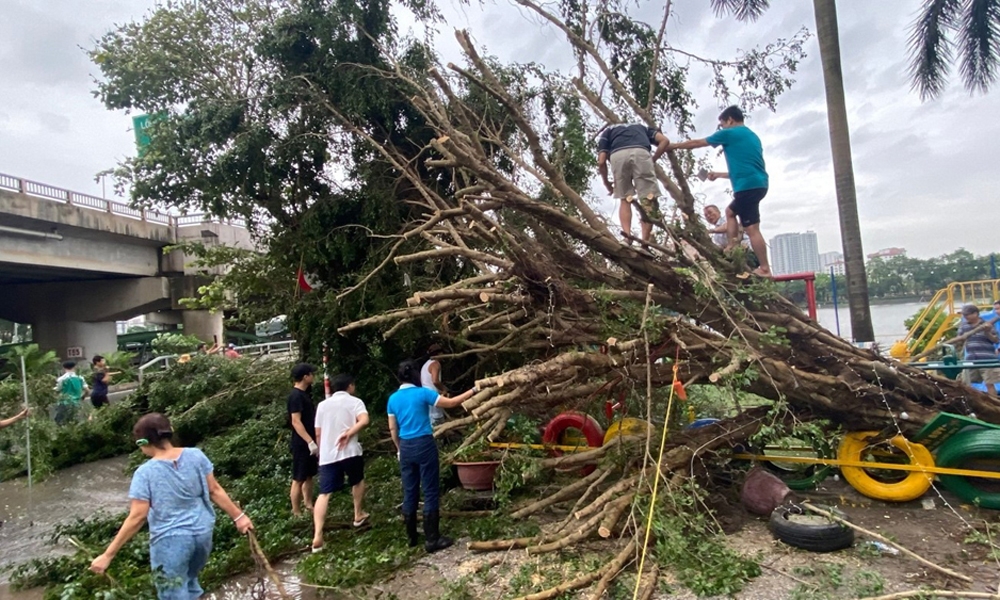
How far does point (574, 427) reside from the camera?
19.9 ft

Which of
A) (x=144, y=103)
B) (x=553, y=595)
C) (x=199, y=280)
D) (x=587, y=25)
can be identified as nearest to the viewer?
(x=553, y=595)

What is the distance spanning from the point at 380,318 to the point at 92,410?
7883mm

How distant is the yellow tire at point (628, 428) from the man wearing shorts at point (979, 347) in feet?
12.2

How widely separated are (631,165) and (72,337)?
25295mm

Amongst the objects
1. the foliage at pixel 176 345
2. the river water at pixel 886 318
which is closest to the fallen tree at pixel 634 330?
the river water at pixel 886 318

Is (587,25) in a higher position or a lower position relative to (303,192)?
higher

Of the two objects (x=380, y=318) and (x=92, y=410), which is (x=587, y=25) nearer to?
(x=380, y=318)

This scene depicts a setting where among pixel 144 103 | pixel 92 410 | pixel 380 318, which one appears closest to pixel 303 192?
pixel 144 103

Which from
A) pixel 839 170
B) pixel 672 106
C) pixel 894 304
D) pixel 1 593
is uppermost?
pixel 672 106

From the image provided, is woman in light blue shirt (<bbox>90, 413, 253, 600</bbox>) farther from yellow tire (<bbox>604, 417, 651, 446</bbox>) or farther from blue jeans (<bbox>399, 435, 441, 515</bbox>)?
yellow tire (<bbox>604, 417, 651, 446</bbox>)

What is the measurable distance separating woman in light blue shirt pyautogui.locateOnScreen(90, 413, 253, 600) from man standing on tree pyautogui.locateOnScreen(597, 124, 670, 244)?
162 inches

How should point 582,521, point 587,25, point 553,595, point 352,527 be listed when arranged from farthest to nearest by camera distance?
point 587,25 → point 352,527 → point 582,521 → point 553,595

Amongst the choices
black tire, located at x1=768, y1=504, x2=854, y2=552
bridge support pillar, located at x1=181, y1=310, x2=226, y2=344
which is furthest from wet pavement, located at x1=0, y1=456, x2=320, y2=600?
bridge support pillar, located at x1=181, y1=310, x2=226, y2=344

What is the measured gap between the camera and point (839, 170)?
827cm
